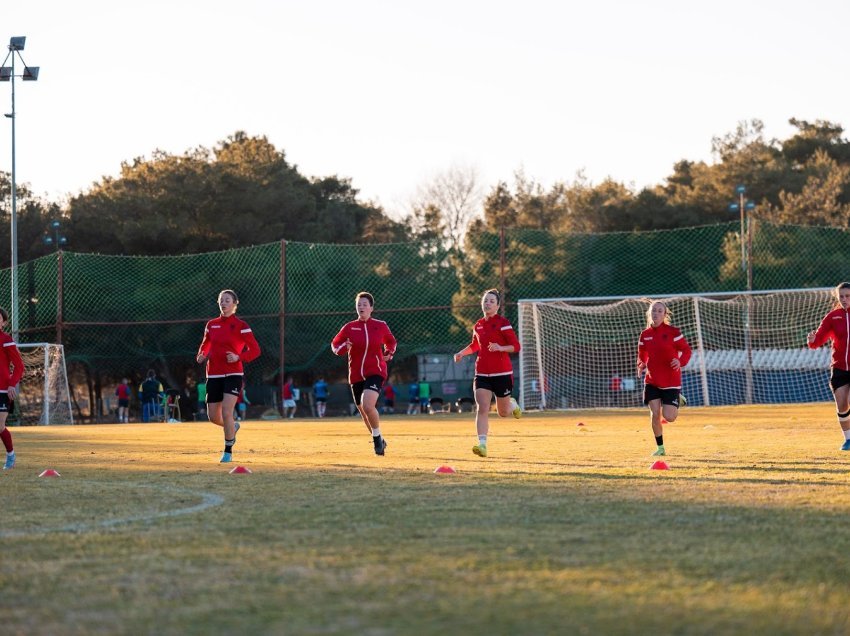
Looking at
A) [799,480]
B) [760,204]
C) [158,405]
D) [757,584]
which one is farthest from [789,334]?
[757,584]

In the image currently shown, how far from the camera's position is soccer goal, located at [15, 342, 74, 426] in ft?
124

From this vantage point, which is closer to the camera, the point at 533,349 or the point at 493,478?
the point at 493,478

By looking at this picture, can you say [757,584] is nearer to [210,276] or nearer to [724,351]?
[724,351]

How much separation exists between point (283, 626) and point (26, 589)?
1.51 metres

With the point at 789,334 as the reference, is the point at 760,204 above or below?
above

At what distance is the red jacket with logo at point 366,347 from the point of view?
46.2 feet

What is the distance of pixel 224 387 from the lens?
13992mm

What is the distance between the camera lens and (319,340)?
43312mm

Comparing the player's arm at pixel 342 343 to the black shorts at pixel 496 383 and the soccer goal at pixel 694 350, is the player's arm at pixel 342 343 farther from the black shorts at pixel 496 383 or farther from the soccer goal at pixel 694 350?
the soccer goal at pixel 694 350

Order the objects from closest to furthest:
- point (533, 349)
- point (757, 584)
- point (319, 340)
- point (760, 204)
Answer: point (757, 584) → point (533, 349) → point (319, 340) → point (760, 204)

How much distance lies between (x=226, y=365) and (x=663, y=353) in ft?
15.7

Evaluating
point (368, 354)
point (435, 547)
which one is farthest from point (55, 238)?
point (435, 547)

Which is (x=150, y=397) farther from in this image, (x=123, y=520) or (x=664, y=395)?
(x=123, y=520)

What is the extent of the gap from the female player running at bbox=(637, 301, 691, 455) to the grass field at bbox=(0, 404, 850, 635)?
0.67 meters
